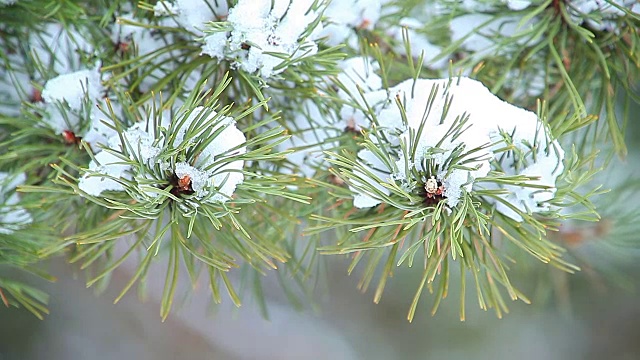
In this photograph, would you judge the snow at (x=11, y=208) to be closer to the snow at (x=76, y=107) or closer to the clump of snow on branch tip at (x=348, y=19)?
the snow at (x=76, y=107)

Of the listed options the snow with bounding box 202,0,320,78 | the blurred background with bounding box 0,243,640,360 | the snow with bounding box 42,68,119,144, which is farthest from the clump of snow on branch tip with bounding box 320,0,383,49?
the blurred background with bounding box 0,243,640,360

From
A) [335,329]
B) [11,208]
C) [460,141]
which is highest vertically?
[460,141]

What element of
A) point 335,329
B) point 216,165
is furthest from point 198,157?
point 335,329

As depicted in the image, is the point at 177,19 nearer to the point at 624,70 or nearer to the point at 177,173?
the point at 177,173

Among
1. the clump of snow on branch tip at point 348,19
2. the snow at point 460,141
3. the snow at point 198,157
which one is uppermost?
the clump of snow on branch tip at point 348,19

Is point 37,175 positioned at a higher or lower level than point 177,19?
lower

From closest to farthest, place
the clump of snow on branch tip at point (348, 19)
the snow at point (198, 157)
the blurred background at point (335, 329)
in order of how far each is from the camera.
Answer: the snow at point (198, 157), the clump of snow on branch tip at point (348, 19), the blurred background at point (335, 329)

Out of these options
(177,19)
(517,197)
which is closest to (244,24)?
(177,19)

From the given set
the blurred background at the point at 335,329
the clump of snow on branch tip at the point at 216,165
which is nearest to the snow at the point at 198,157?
the clump of snow on branch tip at the point at 216,165

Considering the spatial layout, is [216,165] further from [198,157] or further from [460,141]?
[460,141]
